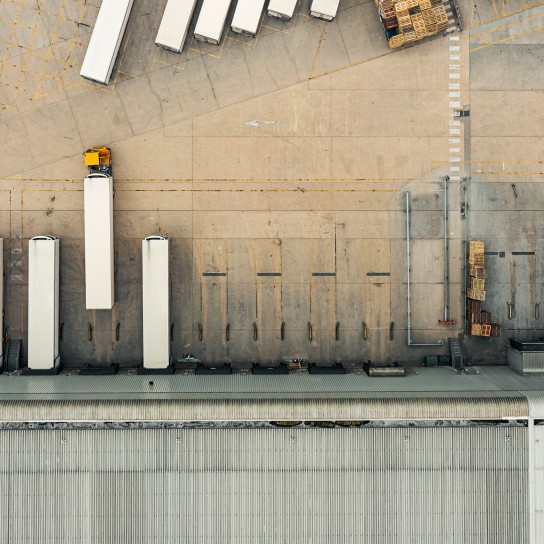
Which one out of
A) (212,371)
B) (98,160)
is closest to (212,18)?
(98,160)

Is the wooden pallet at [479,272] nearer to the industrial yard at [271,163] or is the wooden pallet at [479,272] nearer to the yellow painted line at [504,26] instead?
the industrial yard at [271,163]

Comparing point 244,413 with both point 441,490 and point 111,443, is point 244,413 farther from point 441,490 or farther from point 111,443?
point 441,490

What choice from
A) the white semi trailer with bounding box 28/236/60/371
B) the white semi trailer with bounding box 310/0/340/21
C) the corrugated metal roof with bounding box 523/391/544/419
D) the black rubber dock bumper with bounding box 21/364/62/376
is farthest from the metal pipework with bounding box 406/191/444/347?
the black rubber dock bumper with bounding box 21/364/62/376


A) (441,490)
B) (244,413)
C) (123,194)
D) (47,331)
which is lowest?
(441,490)

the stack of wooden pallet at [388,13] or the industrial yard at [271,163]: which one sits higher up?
the stack of wooden pallet at [388,13]

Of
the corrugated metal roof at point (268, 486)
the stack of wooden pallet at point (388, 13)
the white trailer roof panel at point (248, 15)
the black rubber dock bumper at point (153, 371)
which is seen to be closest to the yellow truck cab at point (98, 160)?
the white trailer roof panel at point (248, 15)

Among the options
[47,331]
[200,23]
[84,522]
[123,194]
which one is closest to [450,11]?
[200,23]
